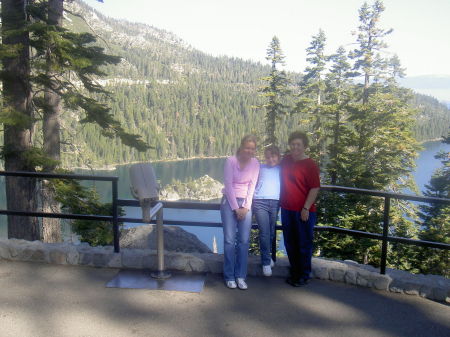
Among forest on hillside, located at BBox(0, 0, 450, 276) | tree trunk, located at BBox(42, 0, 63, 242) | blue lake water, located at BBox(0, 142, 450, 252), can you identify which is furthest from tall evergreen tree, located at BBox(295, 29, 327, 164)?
blue lake water, located at BBox(0, 142, 450, 252)

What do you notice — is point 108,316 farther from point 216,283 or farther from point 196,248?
point 196,248

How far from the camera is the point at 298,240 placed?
4445 mm

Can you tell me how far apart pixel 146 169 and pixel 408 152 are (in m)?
22.3

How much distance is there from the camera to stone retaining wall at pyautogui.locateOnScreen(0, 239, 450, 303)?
4.42 m

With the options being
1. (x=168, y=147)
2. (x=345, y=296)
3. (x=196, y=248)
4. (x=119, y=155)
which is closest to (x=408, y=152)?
(x=196, y=248)

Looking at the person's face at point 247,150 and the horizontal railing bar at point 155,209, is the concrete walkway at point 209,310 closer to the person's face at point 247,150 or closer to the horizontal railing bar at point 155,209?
the horizontal railing bar at point 155,209

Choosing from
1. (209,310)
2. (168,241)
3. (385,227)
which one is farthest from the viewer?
(168,241)

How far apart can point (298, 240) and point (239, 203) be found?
0.76 meters

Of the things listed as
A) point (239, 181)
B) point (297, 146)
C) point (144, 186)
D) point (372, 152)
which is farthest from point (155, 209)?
point (372, 152)

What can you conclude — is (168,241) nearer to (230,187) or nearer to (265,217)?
(265,217)

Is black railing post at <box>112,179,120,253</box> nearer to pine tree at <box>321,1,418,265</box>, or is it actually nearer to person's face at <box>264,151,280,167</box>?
person's face at <box>264,151,280,167</box>

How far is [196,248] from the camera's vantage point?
352 inches

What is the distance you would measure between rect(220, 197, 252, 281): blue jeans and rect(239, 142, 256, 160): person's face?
46cm

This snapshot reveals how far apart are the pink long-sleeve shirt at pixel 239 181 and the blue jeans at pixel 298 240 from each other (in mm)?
490
